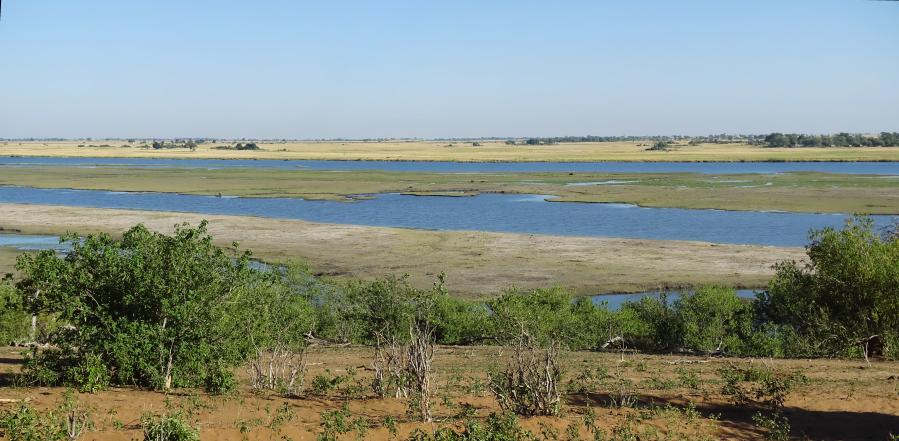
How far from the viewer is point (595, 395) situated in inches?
505

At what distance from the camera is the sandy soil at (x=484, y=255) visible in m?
33.2

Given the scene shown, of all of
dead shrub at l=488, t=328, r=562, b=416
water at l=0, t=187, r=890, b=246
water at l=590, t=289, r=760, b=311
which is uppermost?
dead shrub at l=488, t=328, r=562, b=416

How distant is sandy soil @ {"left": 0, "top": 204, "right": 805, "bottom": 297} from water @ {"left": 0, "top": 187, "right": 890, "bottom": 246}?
4384 millimetres

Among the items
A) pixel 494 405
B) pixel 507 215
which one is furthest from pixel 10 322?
pixel 507 215

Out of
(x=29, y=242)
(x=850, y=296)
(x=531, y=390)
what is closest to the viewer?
(x=531, y=390)

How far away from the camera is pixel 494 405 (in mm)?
11750

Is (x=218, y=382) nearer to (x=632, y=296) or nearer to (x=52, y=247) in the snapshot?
(x=632, y=296)

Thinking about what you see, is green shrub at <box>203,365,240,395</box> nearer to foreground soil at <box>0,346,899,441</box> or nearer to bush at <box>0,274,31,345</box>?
foreground soil at <box>0,346,899,441</box>

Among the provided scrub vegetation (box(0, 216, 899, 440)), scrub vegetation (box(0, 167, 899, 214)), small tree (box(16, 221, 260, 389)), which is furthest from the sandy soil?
scrub vegetation (box(0, 167, 899, 214))

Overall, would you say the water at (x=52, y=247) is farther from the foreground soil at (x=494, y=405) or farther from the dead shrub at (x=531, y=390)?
the dead shrub at (x=531, y=390)

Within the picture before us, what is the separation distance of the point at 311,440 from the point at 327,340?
12958 millimetres

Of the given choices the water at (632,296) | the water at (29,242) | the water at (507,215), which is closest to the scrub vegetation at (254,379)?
the water at (632,296)

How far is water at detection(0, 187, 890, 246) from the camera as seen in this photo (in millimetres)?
47750

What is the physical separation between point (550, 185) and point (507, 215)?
90.4 feet
